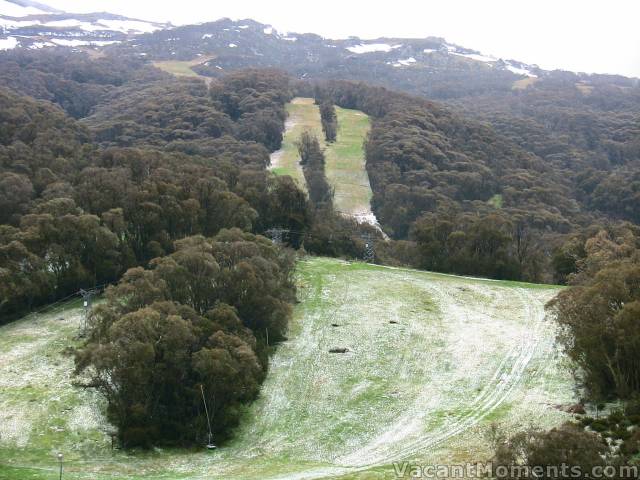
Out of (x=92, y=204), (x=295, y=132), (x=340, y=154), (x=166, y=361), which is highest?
(x=166, y=361)

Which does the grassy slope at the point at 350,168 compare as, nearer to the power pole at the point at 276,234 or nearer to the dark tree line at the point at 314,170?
the dark tree line at the point at 314,170

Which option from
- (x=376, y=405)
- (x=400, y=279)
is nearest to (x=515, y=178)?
(x=400, y=279)

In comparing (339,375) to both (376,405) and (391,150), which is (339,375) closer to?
(376,405)

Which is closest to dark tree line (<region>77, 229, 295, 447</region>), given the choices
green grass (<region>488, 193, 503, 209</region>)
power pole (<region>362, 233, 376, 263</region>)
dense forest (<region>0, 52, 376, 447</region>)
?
dense forest (<region>0, 52, 376, 447</region>)

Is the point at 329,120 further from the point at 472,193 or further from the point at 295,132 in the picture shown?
the point at 472,193

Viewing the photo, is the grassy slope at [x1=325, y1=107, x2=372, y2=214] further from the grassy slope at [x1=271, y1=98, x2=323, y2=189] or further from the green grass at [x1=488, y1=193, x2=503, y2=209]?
the green grass at [x1=488, y1=193, x2=503, y2=209]

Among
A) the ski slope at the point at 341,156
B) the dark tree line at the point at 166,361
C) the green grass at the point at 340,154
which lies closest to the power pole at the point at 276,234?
the dark tree line at the point at 166,361

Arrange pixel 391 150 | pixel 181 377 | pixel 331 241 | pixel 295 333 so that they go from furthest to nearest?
pixel 391 150 → pixel 331 241 → pixel 295 333 → pixel 181 377

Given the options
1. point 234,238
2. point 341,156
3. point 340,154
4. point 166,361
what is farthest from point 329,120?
point 166,361
